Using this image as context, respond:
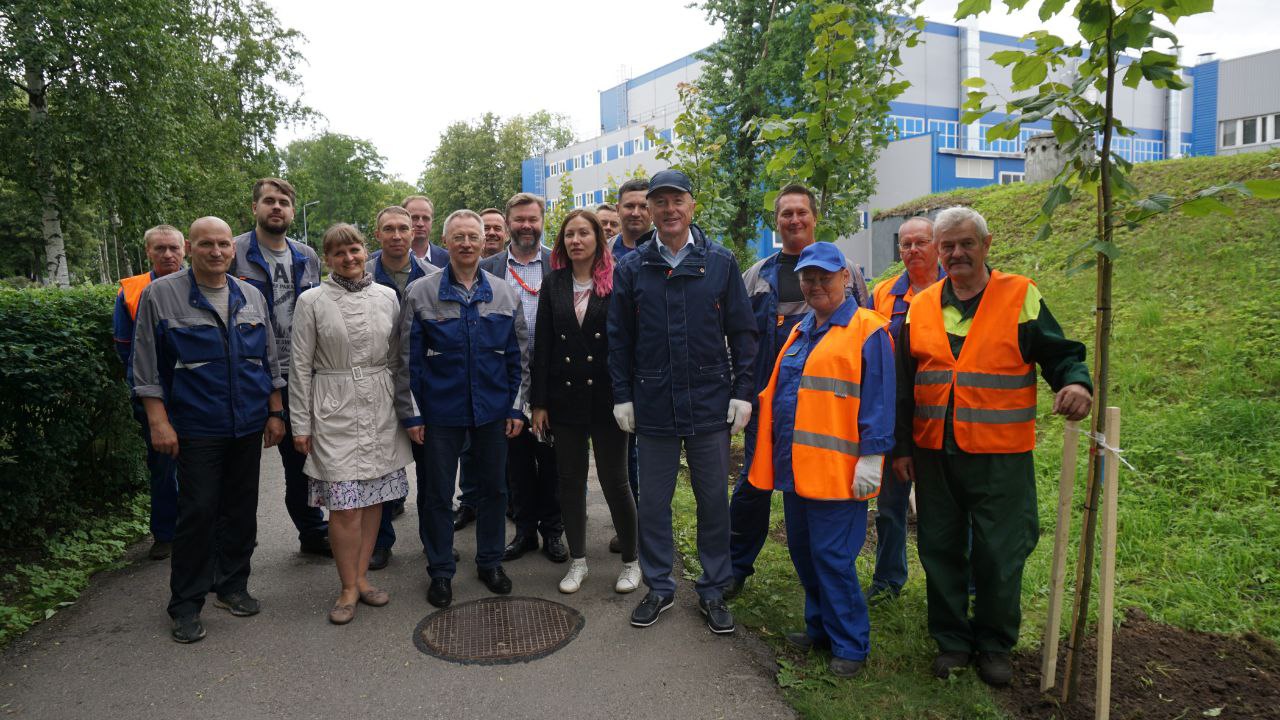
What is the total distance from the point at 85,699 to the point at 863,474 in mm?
3863

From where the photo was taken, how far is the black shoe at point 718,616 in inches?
163

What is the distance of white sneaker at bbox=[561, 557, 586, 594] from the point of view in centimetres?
479

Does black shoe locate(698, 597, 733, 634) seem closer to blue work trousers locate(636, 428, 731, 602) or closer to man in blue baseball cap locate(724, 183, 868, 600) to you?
blue work trousers locate(636, 428, 731, 602)

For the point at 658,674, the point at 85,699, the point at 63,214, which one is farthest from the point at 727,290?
the point at 63,214

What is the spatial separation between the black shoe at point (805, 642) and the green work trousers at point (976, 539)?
0.53 m

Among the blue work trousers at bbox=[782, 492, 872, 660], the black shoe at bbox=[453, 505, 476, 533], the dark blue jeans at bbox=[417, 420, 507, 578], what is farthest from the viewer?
the black shoe at bbox=[453, 505, 476, 533]

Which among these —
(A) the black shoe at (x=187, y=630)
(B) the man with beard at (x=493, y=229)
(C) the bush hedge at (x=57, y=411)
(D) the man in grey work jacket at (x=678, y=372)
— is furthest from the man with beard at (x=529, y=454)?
(C) the bush hedge at (x=57, y=411)

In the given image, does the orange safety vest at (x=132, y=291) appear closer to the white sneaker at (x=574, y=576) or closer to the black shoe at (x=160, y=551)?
the black shoe at (x=160, y=551)

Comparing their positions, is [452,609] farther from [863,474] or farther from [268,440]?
[863,474]

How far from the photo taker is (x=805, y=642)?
3943 mm

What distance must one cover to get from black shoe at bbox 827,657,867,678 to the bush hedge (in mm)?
5324

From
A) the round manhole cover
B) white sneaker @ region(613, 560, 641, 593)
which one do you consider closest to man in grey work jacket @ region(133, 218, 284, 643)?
the round manhole cover

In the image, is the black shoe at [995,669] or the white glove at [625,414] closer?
the black shoe at [995,669]

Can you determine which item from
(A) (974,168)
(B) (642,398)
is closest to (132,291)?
(B) (642,398)
